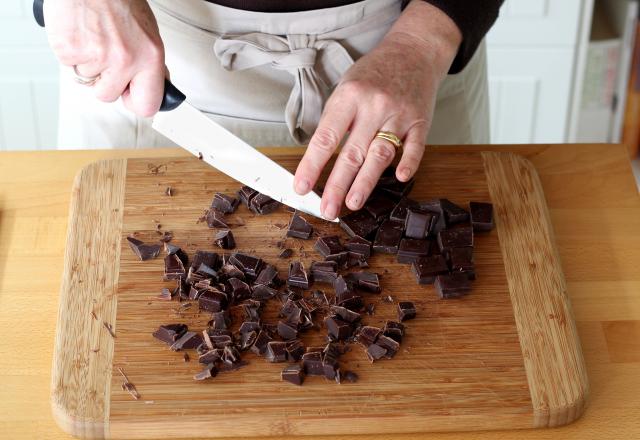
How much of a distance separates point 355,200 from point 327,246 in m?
0.13

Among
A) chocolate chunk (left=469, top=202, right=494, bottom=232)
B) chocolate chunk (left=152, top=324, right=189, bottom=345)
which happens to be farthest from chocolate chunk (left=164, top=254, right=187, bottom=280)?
chocolate chunk (left=469, top=202, right=494, bottom=232)

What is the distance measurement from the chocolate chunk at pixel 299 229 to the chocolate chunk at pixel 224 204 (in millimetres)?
154

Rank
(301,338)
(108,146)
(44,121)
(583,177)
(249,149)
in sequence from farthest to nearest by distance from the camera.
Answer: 1. (44,121)
2. (108,146)
3. (583,177)
4. (249,149)
5. (301,338)

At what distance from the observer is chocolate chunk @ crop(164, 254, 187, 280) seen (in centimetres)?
204

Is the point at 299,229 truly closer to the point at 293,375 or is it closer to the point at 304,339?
the point at 304,339

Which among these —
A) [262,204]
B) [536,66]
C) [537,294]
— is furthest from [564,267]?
[536,66]

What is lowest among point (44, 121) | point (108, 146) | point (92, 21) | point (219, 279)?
point (44, 121)

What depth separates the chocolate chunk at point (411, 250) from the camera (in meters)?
2.09

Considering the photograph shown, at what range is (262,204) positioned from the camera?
222 cm

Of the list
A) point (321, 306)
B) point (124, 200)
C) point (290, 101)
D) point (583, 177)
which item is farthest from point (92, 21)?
point (583, 177)

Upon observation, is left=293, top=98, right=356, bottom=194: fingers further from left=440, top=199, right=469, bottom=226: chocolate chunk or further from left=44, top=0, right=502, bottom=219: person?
left=440, top=199, right=469, bottom=226: chocolate chunk

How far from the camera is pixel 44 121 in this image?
4098 mm

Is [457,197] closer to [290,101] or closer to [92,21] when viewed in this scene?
[290,101]

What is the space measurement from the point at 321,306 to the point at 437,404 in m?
0.35
